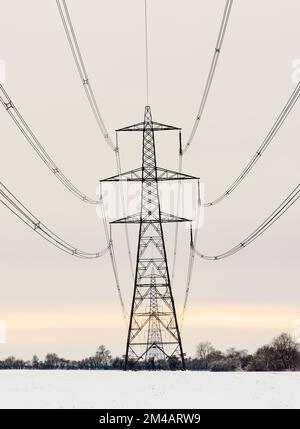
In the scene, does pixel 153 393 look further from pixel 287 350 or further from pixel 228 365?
pixel 228 365

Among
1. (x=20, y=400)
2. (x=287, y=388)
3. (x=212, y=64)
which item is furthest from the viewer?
(x=287, y=388)

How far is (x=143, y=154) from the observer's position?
189 ft

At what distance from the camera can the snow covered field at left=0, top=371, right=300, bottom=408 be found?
2798 cm

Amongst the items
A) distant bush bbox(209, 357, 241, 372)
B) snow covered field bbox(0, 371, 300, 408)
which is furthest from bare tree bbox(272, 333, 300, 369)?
snow covered field bbox(0, 371, 300, 408)

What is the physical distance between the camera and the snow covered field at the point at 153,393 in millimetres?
27984

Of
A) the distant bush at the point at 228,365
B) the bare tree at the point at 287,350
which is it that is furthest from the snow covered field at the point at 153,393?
the distant bush at the point at 228,365

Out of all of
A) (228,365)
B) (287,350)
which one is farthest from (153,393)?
(228,365)

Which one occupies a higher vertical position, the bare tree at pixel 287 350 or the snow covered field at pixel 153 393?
the bare tree at pixel 287 350

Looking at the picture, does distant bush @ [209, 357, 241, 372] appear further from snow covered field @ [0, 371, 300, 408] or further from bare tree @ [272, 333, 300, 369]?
snow covered field @ [0, 371, 300, 408]

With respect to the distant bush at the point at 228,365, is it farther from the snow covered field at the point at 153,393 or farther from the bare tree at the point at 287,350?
the snow covered field at the point at 153,393
